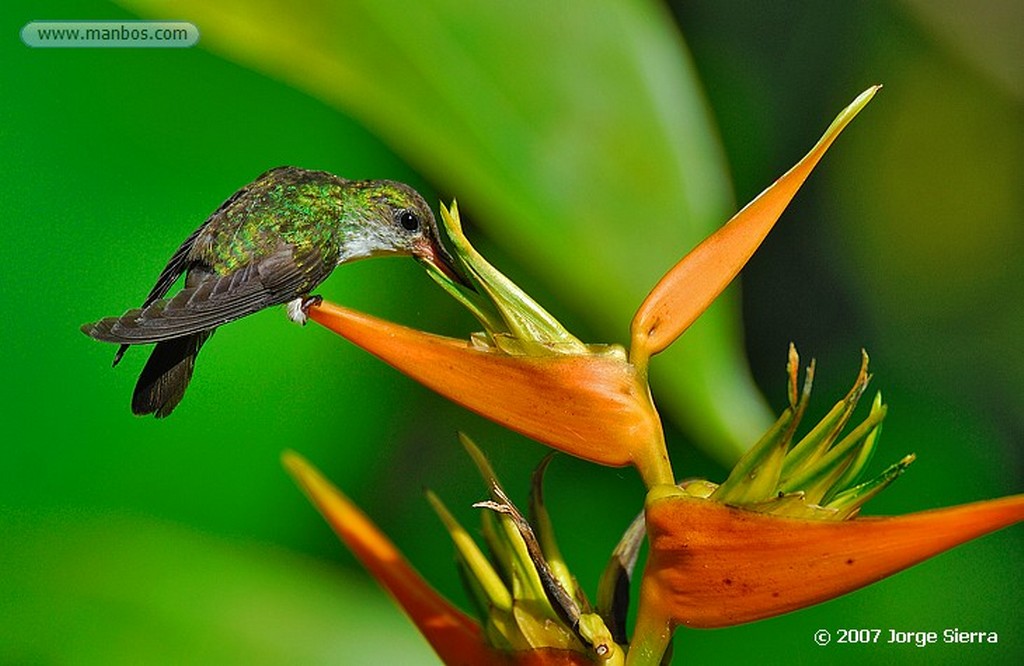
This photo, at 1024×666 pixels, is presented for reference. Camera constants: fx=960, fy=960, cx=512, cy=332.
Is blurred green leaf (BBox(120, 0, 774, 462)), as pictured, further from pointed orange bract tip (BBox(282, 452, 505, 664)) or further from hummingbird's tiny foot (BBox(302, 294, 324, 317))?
pointed orange bract tip (BBox(282, 452, 505, 664))

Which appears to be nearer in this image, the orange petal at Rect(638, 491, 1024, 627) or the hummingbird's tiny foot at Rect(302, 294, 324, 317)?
the orange petal at Rect(638, 491, 1024, 627)

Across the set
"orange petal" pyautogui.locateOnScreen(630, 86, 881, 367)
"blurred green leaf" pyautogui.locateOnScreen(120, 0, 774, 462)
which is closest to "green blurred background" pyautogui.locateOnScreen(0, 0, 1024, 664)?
"blurred green leaf" pyautogui.locateOnScreen(120, 0, 774, 462)

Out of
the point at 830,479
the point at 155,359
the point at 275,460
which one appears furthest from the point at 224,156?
the point at 830,479

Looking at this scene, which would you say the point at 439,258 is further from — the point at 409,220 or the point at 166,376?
the point at 166,376

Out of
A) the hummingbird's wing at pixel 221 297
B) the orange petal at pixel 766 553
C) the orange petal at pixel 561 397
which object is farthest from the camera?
the hummingbird's wing at pixel 221 297

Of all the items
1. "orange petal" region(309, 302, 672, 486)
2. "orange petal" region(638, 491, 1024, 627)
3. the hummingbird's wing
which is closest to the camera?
"orange petal" region(638, 491, 1024, 627)

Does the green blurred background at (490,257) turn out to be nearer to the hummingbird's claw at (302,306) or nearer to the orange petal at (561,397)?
the hummingbird's claw at (302,306)

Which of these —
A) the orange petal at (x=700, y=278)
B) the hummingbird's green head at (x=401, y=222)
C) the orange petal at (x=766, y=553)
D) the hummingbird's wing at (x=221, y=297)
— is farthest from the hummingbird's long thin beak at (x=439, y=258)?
the orange petal at (x=766, y=553)
